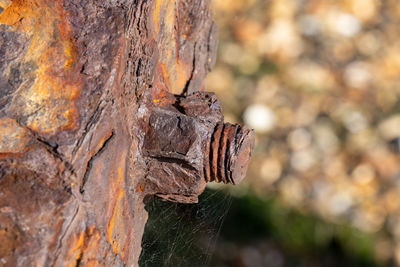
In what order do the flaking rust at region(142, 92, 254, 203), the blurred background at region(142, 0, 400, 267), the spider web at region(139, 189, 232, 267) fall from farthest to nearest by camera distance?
the blurred background at region(142, 0, 400, 267) → the spider web at region(139, 189, 232, 267) → the flaking rust at region(142, 92, 254, 203)

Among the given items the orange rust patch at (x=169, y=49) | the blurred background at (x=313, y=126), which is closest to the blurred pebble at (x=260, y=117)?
the blurred background at (x=313, y=126)

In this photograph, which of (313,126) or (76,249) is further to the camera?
(313,126)

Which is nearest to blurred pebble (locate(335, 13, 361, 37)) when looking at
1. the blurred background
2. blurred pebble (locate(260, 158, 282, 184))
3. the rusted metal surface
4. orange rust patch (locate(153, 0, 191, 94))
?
the blurred background

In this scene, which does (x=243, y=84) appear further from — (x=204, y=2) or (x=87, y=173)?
(x=87, y=173)

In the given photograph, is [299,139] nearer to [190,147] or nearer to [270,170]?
[270,170]

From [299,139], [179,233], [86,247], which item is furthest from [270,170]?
[86,247]

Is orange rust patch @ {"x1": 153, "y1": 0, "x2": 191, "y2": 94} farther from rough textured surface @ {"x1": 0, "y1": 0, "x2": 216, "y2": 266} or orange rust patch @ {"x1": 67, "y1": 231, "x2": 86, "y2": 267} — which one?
orange rust patch @ {"x1": 67, "y1": 231, "x2": 86, "y2": 267}
